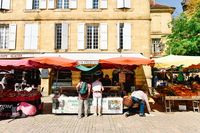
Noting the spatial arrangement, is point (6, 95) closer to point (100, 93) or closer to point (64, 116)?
point (64, 116)

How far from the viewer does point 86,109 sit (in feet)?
41.2

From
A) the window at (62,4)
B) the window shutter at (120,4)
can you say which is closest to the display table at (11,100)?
the window at (62,4)

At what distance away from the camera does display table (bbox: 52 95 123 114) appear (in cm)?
1298

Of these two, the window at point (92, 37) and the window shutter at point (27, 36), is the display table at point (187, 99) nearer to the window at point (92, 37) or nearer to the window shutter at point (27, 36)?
the window at point (92, 37)

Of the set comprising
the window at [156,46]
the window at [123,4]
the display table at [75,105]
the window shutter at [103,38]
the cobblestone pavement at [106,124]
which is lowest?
the cobblestone pavement at [106,124]

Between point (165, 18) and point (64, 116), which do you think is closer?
point (64, 116)

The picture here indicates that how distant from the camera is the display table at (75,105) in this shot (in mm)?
12977

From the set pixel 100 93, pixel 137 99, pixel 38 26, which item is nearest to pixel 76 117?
pixel 100 93

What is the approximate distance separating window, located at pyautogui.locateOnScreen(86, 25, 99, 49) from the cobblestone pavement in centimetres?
1101

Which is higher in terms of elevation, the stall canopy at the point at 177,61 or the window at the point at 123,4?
the window at the point at 123,4

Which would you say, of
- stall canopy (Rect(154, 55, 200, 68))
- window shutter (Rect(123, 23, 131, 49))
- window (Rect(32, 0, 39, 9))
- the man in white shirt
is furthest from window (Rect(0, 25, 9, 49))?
the man in white shirt

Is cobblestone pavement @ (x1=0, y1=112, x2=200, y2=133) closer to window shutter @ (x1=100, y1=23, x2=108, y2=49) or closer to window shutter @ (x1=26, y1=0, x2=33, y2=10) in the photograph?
window shutter @ (x1=100, y1=23, x2=108, y2=49)

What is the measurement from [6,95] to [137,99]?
16.9ft

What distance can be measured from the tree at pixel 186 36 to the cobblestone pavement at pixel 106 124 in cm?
1232
